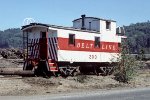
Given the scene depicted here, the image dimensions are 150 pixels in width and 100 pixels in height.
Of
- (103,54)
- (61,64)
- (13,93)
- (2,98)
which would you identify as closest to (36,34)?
(61,64)

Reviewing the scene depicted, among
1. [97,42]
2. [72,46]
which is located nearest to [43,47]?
[72,46]

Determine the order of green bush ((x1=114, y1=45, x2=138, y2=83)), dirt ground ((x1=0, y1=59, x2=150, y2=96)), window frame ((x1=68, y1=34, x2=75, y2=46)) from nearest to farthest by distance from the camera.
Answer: dirt ground ((x1=0, y1=59, x2=150, y2=96)) → window frame ((x1=68, y1=34, x2=75, y2=46)) → green bush ((x1=114, y1=45, x2=138, y2=83))

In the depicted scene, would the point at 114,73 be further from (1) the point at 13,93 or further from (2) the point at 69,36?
(1) the point at 13,93

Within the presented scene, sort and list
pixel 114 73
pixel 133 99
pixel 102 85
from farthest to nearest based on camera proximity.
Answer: pixel 114 73 < pixel 102 85 < pixel 133 99

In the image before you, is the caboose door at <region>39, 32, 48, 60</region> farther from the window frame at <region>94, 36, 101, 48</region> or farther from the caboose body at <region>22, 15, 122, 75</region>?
the window frame at <region>94, 36, 101, 48</region>

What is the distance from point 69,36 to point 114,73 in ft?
16.7

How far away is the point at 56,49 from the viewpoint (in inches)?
1045

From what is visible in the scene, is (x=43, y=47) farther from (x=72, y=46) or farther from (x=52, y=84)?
(x=52, y=84)

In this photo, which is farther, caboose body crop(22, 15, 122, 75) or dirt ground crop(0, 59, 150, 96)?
caboose body crop(22, 15, 122, 75)

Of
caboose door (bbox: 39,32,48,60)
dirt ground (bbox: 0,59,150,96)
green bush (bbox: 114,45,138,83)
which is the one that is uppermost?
caboose door (bbox: 39,32,48,60)

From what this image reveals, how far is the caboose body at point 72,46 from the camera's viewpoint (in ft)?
87.5

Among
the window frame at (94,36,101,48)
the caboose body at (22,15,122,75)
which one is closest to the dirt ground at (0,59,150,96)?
the caboose body at (22,15,122,75)

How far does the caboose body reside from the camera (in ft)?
87.5

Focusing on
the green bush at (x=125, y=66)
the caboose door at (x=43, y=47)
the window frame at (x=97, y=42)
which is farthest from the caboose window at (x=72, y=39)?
the green bush at (x=125, y=66)
